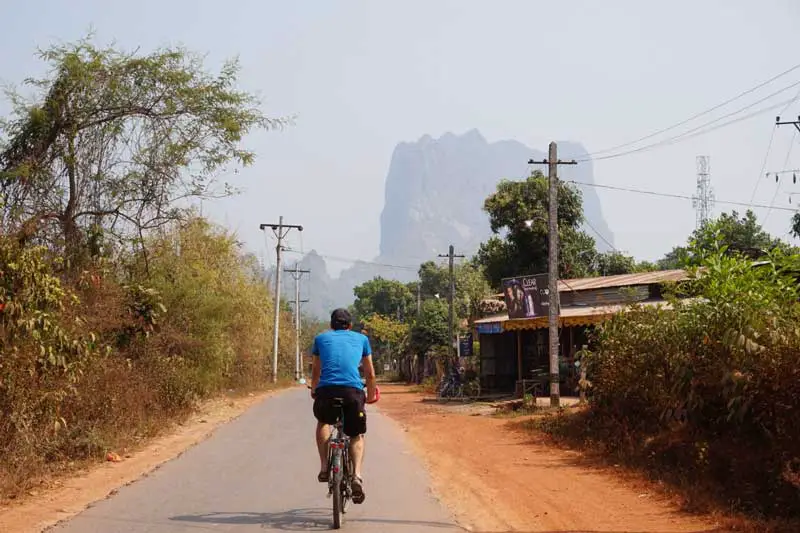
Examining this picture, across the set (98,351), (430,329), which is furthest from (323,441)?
(430,329)

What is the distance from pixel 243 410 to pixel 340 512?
19838mm

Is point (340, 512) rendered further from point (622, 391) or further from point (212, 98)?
point (212, 98)

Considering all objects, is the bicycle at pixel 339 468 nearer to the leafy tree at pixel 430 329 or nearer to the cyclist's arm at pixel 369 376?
the cyclist's arm at pixel 369 376

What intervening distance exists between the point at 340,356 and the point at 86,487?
4128 mm

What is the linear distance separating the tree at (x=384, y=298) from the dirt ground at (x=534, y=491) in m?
75.7

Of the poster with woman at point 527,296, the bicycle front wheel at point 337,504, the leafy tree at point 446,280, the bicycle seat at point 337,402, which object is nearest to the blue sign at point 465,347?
the poster with woman at point 527,296

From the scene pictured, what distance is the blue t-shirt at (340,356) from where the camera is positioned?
8039 millimetres

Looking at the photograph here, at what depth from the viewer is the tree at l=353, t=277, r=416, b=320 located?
94062mm

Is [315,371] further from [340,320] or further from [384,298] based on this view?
[384,298]

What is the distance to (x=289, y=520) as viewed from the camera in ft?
25.8

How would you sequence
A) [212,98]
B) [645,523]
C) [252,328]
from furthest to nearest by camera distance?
1. [252,328]
2. [212,98]
3. [645,523]

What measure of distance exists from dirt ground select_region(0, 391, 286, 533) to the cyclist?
252cm

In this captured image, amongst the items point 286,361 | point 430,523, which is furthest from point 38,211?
point 286,361

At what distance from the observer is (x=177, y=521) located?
769 centimetres
